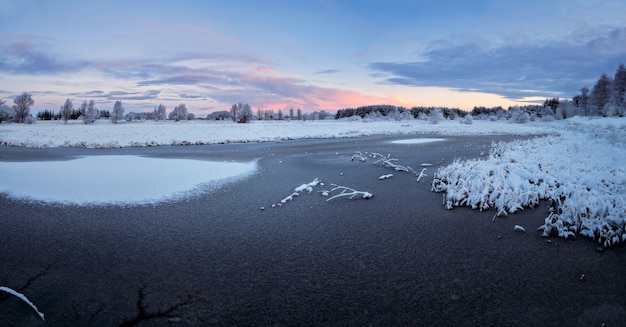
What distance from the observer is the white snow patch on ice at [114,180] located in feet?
31.2

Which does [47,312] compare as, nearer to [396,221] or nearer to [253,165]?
[396,221]

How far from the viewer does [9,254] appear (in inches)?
215

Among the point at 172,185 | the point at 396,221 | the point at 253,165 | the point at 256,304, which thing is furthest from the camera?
the point at 253,165

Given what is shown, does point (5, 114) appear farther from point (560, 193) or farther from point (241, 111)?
point (560, 193)

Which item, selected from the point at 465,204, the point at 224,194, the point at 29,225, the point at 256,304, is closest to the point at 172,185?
the point at 224,194

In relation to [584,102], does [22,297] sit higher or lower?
lower

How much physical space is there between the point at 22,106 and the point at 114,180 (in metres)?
109

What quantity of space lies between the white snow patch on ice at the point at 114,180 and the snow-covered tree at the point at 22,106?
101490 mm

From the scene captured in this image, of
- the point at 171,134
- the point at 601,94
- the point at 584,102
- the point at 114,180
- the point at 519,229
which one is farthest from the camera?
the point at 584,102

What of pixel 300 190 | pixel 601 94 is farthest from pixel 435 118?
pixel 300 190

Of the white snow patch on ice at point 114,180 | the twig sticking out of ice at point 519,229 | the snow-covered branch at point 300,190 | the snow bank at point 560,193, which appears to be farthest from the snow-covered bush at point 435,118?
the twig sticking out of ice at point 519,229

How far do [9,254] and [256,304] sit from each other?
458 cm

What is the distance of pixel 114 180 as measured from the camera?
38.4ft

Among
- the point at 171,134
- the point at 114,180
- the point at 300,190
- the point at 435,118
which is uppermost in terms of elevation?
the point at 435,118
